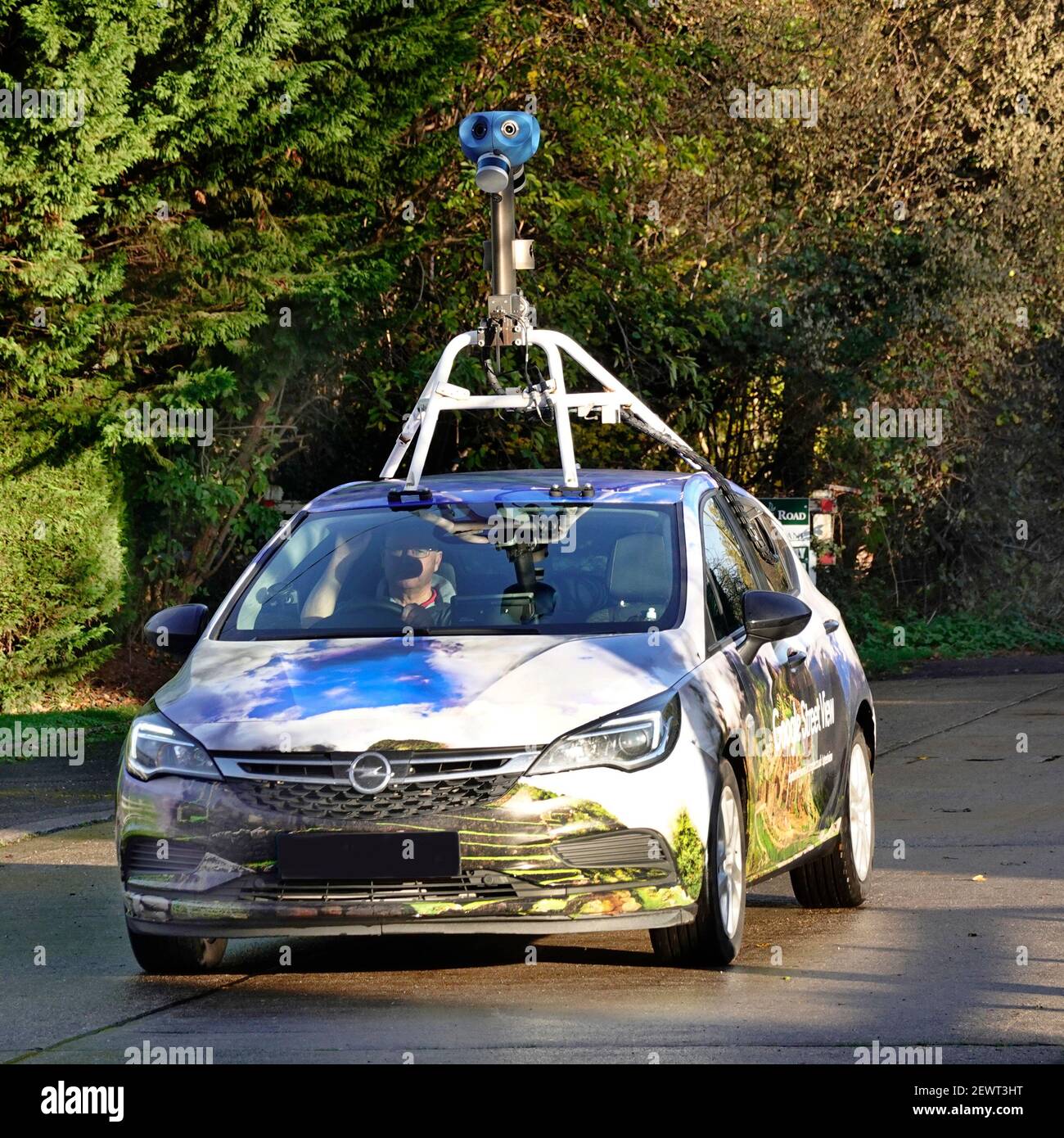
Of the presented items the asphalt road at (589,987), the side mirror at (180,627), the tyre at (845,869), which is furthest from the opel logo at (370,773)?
the tyre at (845,869)

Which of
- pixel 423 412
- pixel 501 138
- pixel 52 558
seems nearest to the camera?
pixel 423 412

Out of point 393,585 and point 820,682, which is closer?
point 393,585

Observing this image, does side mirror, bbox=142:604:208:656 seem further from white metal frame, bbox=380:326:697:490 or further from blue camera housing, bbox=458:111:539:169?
blue camera housing, bbox=458:111:539:169

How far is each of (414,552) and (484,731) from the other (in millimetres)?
1477

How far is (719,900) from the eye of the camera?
756 centimetres

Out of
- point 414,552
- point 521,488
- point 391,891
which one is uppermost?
point 521,488

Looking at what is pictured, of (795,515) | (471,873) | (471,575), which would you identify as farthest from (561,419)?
(795,515)

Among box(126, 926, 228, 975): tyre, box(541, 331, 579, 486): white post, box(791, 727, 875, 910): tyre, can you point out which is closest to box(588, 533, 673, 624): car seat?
box(541, 331, 579, 486): white post

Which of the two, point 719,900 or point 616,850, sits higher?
point 616,850

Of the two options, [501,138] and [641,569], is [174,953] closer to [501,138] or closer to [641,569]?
[641,569]

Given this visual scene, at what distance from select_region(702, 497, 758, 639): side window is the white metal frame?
648 mm

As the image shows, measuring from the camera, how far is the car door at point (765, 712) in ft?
26.6
